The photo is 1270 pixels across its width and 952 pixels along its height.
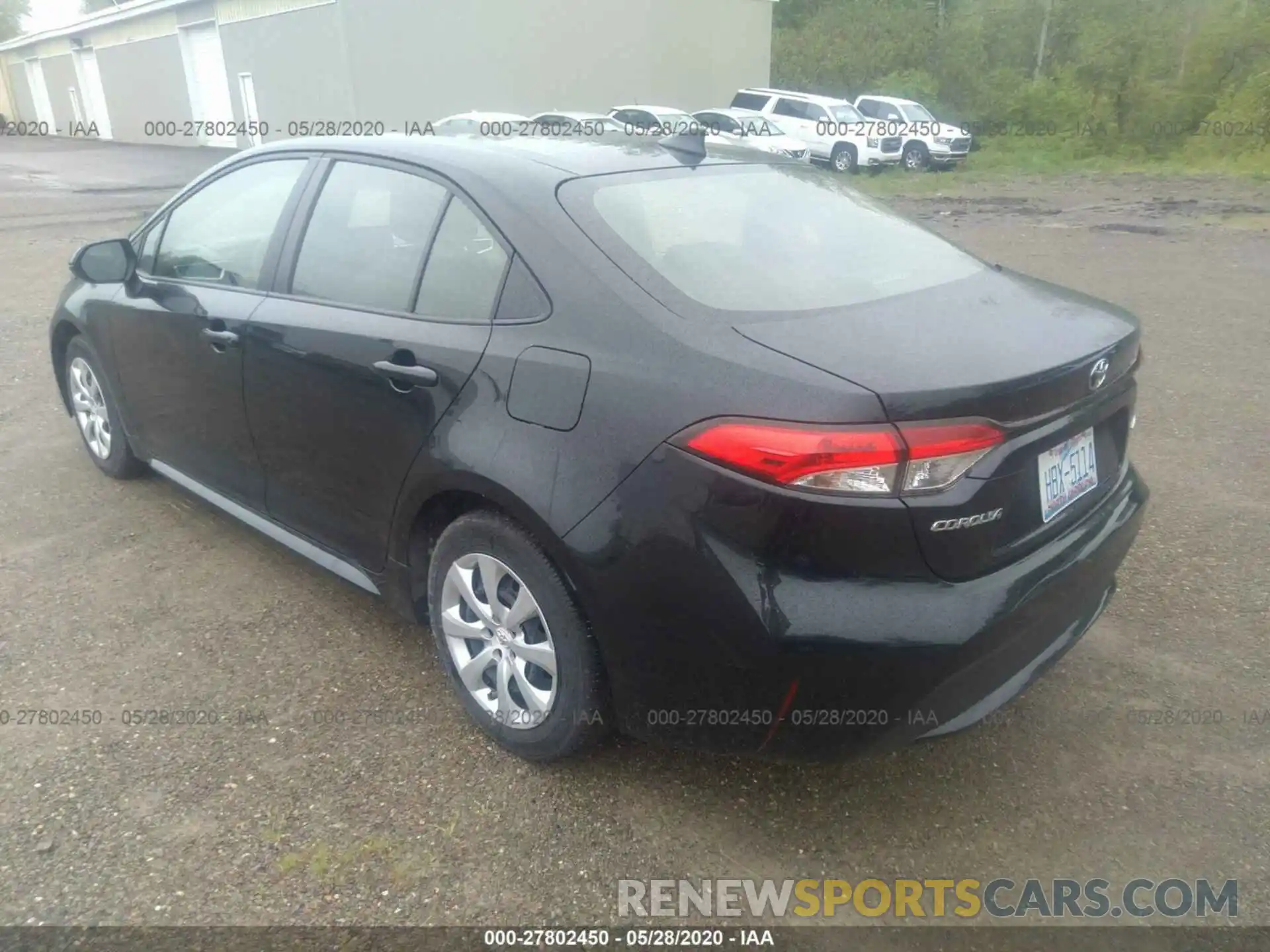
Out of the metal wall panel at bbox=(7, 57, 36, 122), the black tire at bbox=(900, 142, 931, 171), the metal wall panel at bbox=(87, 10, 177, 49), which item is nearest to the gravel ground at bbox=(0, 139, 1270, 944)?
the black tire at bbox=(900, 142, 931, 171)

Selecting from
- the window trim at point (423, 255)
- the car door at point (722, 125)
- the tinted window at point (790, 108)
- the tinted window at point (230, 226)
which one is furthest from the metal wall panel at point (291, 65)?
the window trim at point (423, 255)

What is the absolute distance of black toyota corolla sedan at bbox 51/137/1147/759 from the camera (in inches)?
81.6

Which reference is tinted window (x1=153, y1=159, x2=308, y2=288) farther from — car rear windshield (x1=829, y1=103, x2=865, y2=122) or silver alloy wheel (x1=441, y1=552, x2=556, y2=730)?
car rear windshield (x1=829, y1=103, x2=865, y2=122)

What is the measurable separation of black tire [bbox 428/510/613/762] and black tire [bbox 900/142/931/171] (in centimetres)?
2280

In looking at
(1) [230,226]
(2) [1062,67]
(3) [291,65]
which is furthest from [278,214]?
(2) [1062,67]

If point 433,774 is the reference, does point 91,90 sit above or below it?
below

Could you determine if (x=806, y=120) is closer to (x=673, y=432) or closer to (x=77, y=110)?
(x=673, y=432)

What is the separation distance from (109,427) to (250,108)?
2679 centimetres

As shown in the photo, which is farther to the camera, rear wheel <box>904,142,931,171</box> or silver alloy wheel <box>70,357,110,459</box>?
rear wheel <box>904,142,931,171</box>

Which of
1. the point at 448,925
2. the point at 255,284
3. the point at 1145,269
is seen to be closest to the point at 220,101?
the point at 1145,269

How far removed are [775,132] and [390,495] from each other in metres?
20.2

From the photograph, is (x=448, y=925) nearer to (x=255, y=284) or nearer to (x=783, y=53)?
(x=255, y=284)

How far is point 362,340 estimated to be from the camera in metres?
2.86

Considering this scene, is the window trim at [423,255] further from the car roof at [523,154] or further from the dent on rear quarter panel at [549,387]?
the dent on rear quarter panel at [549,387]
